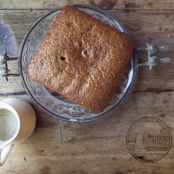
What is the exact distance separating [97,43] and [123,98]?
0.57 ft

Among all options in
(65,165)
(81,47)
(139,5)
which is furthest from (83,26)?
(65,165)

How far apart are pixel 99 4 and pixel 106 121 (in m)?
0.34

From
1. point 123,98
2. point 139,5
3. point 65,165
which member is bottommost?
point 65,165

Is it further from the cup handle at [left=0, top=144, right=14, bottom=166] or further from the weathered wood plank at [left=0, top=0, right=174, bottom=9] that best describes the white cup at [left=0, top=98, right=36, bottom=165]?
the weathered wood plank at [left=0, top=0, right=174, bottom=9]

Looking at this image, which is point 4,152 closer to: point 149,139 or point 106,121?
point 106,121

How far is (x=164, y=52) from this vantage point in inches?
51.3

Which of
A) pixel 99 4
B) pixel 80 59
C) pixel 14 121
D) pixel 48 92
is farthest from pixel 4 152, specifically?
pixel 99 4

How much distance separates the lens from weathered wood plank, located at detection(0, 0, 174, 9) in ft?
4.27

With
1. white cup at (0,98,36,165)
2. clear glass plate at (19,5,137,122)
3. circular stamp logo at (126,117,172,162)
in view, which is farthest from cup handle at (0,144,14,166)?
circular stamp logo at (126,117,172,162)

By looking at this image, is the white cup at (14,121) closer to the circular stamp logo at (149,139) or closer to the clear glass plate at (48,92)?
the clear glass plate at (48,92)

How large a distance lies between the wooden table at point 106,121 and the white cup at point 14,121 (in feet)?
0.14

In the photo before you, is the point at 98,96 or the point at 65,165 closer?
the point at 98,96

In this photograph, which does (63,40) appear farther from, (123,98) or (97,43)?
(123,98)

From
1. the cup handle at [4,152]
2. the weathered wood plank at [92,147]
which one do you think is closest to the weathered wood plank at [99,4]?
the weathered wood plank at [92,147]
